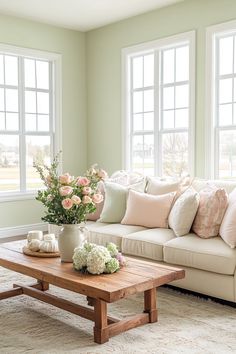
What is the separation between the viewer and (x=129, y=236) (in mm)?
4223

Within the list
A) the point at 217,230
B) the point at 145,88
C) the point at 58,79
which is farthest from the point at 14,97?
the point at 217,230

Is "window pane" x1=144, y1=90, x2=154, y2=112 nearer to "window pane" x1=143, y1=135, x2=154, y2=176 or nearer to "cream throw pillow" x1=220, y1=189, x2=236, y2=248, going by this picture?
"window pane" x1=143, y1=135, x2=154, y2=176

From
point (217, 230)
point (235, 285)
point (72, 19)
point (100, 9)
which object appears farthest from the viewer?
point (72, 19)

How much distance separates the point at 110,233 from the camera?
174 inches

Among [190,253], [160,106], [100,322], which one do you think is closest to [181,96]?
[160,106]

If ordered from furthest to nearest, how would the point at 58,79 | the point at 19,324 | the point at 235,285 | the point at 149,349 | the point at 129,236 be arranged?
the point at 58,79 → the point at 129,236 → the point at 235,285 → the point at 19,324 → the point at 149,349

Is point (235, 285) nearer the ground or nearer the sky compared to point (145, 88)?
nearer the ground

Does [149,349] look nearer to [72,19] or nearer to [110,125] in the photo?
[110,125]

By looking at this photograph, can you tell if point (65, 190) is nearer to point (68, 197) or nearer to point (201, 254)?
point (68, 197)

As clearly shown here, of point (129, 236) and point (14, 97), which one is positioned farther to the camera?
point (14, 97)

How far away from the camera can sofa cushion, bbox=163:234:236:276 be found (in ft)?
11.4

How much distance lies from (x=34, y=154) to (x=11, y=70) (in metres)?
1.26

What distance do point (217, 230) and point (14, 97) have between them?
3.78 m

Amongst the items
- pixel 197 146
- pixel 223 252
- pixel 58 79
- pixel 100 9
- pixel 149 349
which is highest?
pixel 100 9
